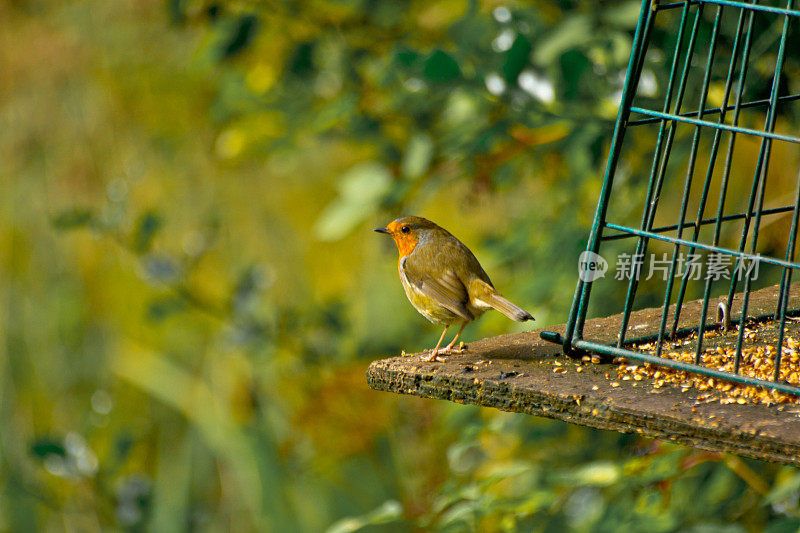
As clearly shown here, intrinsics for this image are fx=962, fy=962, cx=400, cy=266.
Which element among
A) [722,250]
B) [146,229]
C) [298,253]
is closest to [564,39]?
[722,250]

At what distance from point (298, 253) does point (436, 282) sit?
3755mm

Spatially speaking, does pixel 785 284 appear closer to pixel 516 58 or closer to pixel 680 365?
pixel 680 365

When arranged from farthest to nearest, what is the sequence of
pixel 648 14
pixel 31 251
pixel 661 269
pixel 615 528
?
pixel 31 251 < pixel 661 269 < pixel 615 528 < pixel 648 14

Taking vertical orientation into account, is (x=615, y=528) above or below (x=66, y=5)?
below

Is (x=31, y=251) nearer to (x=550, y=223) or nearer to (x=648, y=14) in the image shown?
(x=550, y=223)

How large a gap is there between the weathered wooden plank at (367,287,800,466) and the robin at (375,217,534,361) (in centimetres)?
23

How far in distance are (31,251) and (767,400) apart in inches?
219

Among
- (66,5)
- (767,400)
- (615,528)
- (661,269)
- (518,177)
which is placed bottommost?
(615,528)

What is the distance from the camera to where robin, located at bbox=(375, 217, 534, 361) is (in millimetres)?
2312

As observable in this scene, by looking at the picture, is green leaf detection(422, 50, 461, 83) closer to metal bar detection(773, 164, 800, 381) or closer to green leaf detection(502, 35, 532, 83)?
green leaf detection(502, 35, 532, 83)

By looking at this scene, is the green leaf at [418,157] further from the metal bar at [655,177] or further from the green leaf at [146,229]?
the green leaf at [146,229]

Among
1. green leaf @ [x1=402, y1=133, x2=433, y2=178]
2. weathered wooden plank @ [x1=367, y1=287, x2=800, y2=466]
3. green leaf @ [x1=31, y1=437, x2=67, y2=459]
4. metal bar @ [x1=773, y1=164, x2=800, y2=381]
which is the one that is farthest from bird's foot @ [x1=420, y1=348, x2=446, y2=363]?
green leaf @ [x1=31, y1=437, x2=67, y2=459]

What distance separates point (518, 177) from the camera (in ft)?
10.8

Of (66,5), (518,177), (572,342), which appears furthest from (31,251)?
(572,342)
